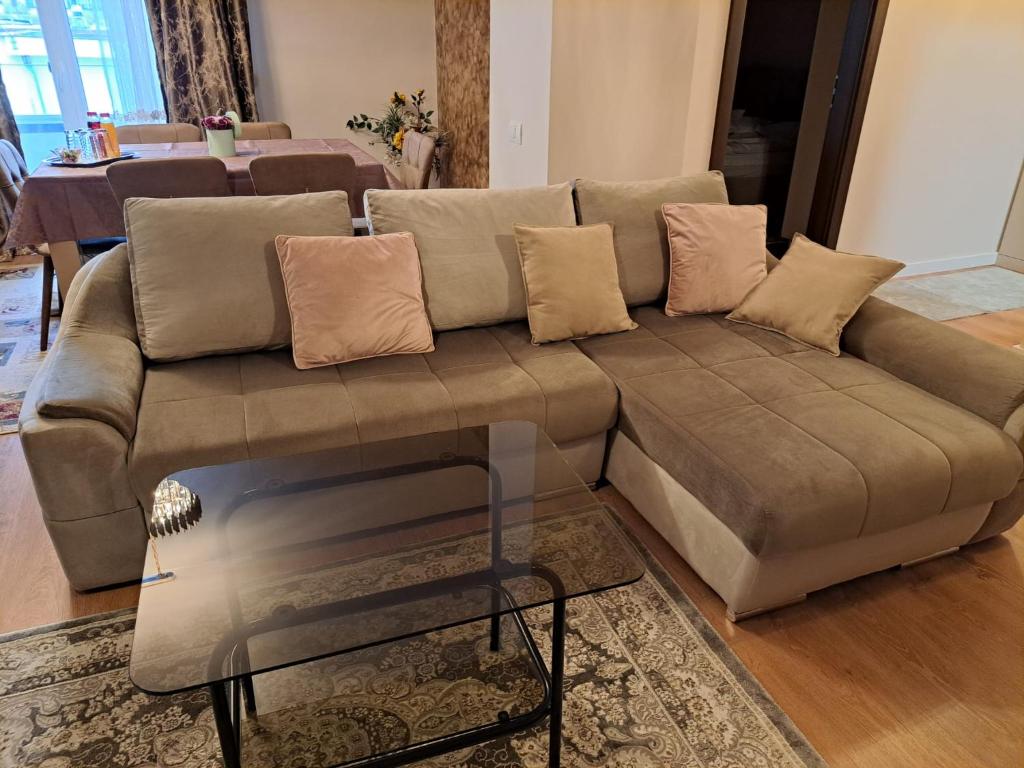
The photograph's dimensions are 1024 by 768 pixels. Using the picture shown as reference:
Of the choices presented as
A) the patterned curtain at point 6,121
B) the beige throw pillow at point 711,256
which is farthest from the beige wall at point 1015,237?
the patterned curtain at point 6,121

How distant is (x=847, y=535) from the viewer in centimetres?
174

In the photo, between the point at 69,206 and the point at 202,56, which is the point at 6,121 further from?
the point at 69,206

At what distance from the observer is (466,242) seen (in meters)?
2.42

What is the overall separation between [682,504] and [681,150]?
239 centimetres

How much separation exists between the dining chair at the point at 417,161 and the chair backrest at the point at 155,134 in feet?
4.47

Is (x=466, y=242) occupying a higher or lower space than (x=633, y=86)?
lower

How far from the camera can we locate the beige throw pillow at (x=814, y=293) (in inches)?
92.7

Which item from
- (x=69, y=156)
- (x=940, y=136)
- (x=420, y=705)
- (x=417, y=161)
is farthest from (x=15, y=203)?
(x=940, y=136)

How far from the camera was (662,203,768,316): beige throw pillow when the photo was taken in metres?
2.57

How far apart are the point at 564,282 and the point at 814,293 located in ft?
2.86

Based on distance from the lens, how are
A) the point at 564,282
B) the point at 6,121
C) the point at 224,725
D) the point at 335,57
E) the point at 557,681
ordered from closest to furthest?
the point at 224,725, the point at 557,681, the point at 564,282, the point at 6,121, the point at 335,57

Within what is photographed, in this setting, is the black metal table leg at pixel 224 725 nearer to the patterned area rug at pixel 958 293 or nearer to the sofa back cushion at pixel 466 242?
the sofa back cushion at pixel 466 242

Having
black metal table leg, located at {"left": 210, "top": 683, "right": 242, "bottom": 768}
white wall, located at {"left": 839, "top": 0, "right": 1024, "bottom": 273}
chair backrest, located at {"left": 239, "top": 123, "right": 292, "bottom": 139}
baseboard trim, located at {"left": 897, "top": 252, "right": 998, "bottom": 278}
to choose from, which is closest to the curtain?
chair backrest, located at {"left": 239, "top": 123, "right": 292, "bottom": 139}

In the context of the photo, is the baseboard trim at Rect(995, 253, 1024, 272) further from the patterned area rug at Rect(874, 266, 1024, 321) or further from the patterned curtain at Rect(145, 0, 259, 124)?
the patterned curtain at Rect(145, 0, 259, 124)
